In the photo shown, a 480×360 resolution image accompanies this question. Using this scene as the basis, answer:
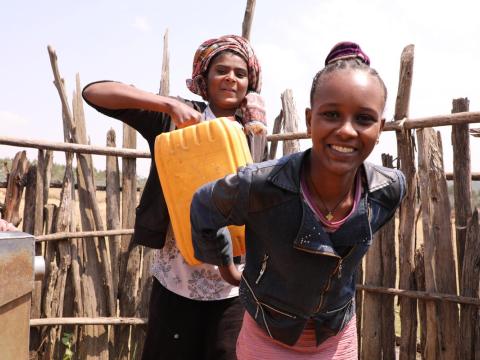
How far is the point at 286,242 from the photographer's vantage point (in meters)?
1.72

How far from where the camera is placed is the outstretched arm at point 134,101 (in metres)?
2.25

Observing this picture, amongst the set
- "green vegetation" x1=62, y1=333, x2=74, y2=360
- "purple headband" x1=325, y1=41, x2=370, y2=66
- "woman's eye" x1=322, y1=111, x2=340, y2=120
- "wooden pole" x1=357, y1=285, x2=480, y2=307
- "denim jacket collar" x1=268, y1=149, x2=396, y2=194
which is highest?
"purple headband" x1=325, y1=41, x2=370, y2=66

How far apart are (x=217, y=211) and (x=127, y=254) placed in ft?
9.55

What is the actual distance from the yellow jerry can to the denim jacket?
334 mm

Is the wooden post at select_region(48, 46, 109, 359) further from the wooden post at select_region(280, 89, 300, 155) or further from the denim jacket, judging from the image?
the denim jacket

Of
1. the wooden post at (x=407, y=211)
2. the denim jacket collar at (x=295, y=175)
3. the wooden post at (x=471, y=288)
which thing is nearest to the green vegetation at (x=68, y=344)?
the wooden post at (x=407, y=211)

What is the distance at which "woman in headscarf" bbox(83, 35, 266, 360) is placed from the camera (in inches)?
94.5

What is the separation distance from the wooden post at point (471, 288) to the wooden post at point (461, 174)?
0.19 ft

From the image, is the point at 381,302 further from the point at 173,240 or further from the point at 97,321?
the point at 97,321

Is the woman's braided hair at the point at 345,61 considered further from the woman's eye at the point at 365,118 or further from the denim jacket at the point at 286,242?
the denim jacket at the point at 286,242

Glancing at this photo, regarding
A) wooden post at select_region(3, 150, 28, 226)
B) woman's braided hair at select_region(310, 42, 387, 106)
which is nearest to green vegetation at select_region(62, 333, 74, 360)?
wooden post at select_region(3, 150, 28, 226)

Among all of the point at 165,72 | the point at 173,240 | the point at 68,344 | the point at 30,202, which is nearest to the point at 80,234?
the point at 30,202

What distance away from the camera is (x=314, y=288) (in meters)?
1.73

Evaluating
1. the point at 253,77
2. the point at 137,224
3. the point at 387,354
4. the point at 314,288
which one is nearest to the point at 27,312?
the point at 314,288
